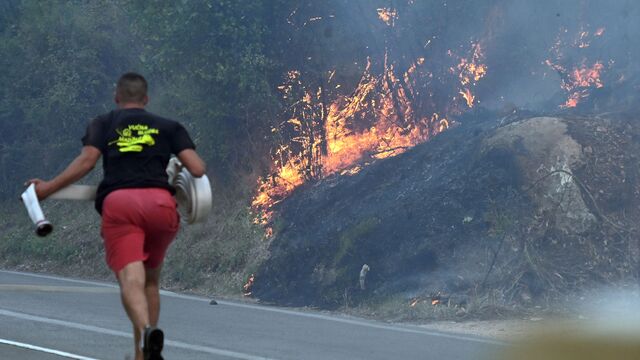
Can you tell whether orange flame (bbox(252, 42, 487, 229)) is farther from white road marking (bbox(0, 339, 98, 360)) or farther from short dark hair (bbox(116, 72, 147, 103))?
short dark hair (bbox(116, 72, 147, 103))

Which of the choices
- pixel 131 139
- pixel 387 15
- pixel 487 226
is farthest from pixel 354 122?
pixel 131 139

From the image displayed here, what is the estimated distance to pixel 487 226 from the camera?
15.5 metres

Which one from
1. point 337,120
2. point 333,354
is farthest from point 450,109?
point 333,354

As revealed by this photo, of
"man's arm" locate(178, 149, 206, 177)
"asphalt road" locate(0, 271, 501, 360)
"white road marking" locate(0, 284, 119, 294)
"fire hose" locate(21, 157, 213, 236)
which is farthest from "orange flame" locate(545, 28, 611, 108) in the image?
"man's arm" locate(178, 149, 206, 177)

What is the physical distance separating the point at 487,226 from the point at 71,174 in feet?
31.8

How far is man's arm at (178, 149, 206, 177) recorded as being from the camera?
6.62 meters

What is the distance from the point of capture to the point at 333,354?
33.7ft

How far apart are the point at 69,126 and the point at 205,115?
6.75 m

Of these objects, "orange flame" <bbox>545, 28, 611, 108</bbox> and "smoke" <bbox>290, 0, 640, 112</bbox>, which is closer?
"orange flame" <bbox>545, 28, 611, 108</bbox>

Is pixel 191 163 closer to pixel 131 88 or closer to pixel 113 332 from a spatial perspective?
pixel 131 88

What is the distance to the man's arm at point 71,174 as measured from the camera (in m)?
6.51

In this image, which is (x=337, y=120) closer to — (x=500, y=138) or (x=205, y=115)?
(x=205, y=115)

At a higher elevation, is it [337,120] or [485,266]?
[337,120]

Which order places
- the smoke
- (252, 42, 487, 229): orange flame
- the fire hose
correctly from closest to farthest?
1. the fire hose
2. the smoke
3. (252, 42, 487, 229): orange flame
